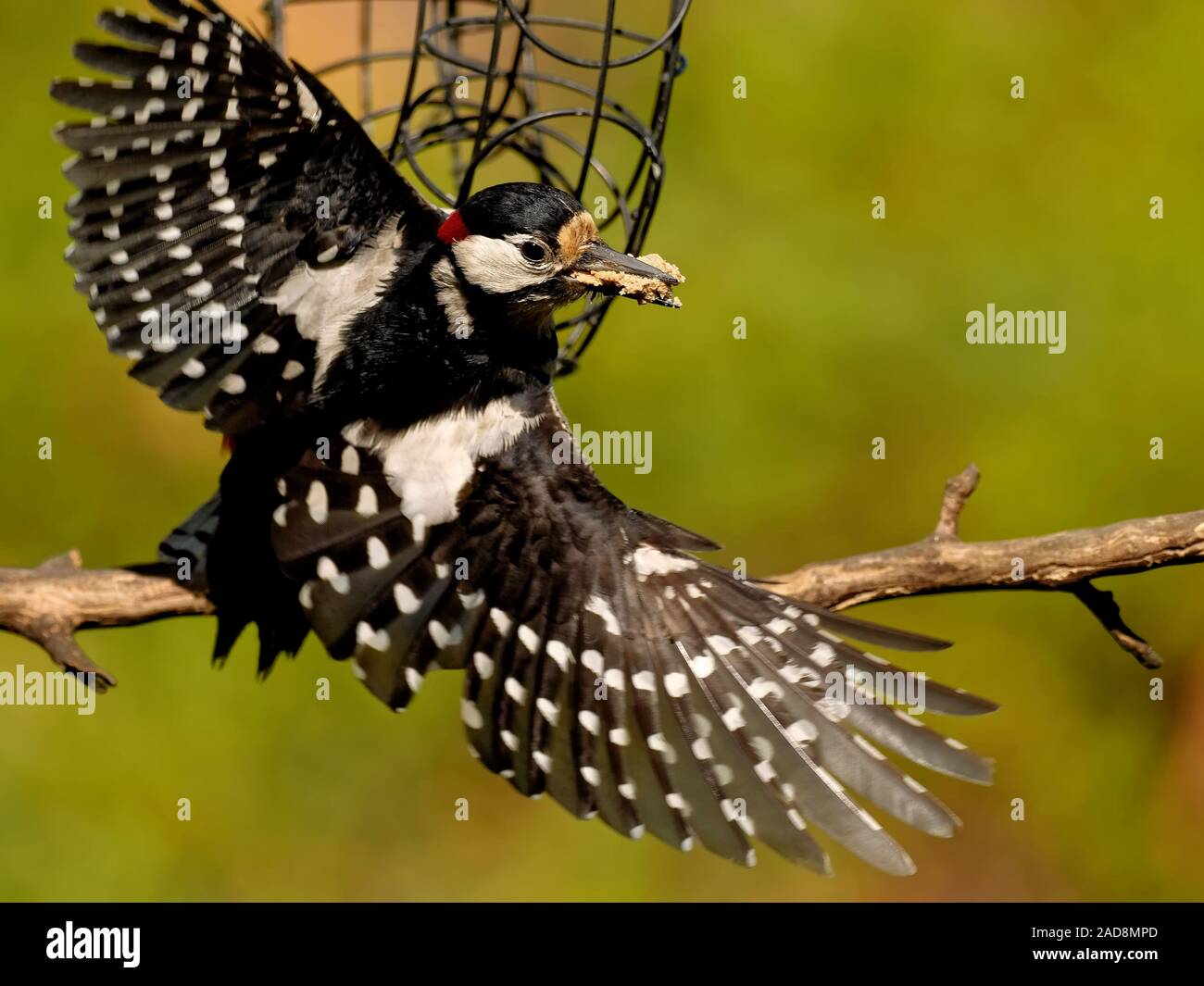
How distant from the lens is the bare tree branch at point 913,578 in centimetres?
290

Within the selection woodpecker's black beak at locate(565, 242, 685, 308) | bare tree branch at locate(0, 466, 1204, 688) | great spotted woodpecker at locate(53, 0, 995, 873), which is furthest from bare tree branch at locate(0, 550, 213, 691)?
woodpecker's black beak at locate(565, 242, 685, 308)

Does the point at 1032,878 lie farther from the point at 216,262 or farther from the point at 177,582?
the point at 216,262

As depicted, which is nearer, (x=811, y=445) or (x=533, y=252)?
(x=533, y=252)

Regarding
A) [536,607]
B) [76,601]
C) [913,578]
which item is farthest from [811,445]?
[76,601]

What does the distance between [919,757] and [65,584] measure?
162 cm

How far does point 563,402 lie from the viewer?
4547mm

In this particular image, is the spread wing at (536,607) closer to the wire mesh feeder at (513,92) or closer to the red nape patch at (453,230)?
the red nape patch at (453,230)

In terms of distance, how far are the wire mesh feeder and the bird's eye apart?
6.8 inches

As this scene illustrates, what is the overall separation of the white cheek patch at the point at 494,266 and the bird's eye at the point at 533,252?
0.01 m

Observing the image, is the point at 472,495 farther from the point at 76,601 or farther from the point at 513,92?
the point at 513,92

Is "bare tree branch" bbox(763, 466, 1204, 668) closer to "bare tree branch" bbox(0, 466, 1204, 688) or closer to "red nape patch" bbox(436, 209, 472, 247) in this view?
"bare tree branch" bbox(0, 466, 1204, 688)

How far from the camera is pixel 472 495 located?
287 centimetres

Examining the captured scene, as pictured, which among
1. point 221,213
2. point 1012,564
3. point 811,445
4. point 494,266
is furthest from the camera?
point 811,445

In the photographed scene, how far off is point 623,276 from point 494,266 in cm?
24
